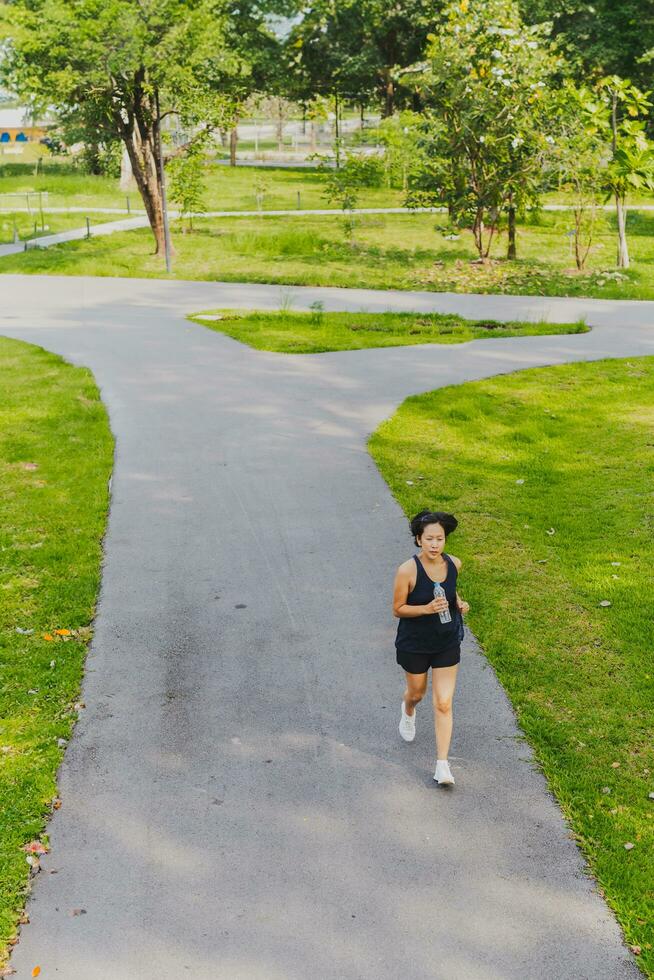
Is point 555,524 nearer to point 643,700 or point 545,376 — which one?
point 643,700

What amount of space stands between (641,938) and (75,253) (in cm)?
2865

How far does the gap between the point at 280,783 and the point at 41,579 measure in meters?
3.74

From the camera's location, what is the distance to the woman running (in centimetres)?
569

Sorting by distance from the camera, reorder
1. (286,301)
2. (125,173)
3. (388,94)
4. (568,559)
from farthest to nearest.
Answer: (388,94) → (125,173) → (286,301) → (568,559)

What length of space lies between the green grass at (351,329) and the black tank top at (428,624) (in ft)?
39.0

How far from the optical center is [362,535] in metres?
9.45

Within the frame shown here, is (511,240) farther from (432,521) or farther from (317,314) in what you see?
(432,521)

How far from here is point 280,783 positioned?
5.82m

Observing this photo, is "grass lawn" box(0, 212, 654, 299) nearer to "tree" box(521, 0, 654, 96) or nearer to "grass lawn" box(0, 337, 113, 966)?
"tree" box(521, 0, 654, 96)

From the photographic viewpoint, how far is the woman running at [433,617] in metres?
5.69

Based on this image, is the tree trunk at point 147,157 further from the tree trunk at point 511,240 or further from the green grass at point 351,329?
the tree trunk at point 511,240

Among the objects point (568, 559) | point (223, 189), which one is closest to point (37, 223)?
point (223, 189)

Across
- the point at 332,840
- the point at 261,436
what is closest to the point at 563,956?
the point at 332,840

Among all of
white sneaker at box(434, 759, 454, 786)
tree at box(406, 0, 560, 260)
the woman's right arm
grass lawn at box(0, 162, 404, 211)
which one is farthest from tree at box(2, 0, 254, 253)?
white sneaker at box(434, 759, 454, 786)
